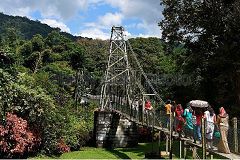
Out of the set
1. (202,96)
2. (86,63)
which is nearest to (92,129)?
(202,96)

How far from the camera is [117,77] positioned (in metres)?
39.7

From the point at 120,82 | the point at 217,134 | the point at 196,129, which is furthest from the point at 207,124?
the point at 120,82

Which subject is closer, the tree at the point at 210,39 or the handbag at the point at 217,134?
the handbag at the point at 217,134

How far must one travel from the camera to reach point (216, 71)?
90.2 ft

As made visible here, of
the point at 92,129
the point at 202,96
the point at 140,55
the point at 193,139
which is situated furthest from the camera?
the point at 140,55

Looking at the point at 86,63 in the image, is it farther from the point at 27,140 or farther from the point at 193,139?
the point at 193,139

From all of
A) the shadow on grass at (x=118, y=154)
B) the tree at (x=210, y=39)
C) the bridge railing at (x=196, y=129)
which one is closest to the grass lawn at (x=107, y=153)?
the shadow on grass at (x=118, y=154)

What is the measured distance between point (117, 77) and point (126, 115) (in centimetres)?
1038

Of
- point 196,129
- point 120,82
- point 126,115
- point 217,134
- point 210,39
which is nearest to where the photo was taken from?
point 217,134

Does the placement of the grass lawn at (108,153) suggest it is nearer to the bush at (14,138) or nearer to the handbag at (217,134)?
the bush at (14,138)

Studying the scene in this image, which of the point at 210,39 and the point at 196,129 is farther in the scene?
the point at 210,39

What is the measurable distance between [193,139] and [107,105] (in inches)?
840

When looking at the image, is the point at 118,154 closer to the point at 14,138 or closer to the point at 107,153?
the point at 107,153

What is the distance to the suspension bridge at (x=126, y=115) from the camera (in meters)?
17.2
